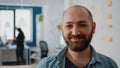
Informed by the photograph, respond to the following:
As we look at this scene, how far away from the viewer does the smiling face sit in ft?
3.51

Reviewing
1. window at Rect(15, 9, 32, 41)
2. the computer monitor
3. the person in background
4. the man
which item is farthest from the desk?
the man

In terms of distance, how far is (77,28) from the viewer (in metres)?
1.08

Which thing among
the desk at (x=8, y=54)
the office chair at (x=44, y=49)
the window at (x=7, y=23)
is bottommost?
the desk at (x=8, y=54)

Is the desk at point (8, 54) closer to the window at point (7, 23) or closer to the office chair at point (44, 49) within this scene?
the window at point (7, 23)

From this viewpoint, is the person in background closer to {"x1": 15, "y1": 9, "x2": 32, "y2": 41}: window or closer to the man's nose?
{"x1": 15, "y1": 9, "x2": 32, "y2": 41}: window

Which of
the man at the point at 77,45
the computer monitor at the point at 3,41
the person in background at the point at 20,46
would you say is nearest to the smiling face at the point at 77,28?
the man at the point at 77,45

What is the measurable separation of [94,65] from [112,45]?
67.4 inches

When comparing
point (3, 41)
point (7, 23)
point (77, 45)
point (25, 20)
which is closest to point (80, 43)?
point (77, 45)

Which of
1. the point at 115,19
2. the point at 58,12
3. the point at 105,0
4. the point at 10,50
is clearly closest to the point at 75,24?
the point at 115,19

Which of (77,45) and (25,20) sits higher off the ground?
(77,45)

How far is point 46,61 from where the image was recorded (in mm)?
1165

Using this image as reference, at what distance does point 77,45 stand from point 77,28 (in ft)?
0.26

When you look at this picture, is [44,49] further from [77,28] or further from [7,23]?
[77,28]

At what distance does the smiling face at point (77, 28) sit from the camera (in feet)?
3.51
